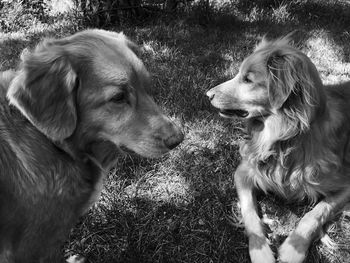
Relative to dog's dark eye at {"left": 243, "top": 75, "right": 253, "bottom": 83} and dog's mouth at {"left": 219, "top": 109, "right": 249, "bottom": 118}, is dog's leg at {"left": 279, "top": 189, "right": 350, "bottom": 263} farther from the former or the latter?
dog's dark eye at {"left": 243, "top": 75, "right": 253, "bottom": 83}

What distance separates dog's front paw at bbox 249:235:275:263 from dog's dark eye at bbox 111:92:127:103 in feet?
4.64

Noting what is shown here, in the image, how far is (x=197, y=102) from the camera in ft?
14.0

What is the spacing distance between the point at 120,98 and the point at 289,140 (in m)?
1.35

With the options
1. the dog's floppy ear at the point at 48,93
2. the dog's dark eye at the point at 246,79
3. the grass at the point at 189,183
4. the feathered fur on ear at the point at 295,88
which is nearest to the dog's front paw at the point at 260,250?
the grass at the point at 189,183

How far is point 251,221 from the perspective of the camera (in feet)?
9.88

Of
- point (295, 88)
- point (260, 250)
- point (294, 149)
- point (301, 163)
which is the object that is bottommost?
point (260, 250)

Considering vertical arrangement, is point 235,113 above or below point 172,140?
below

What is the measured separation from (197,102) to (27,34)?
3222 mm

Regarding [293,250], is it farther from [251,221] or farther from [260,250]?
[251,221]

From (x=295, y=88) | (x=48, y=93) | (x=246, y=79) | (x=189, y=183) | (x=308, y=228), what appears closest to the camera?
(x=48, y=93)

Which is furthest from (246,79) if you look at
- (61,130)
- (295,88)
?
(61,130)

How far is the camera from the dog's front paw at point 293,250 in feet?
9.18

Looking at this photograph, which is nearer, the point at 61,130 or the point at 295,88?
the point at 61,130

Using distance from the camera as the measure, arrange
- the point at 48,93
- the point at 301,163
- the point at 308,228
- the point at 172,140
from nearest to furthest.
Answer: the point at 48,93
the point at 172,140
the point at 308,228
the point at 301,163
